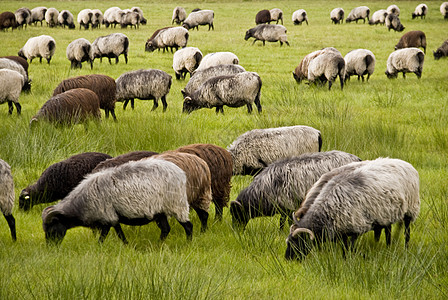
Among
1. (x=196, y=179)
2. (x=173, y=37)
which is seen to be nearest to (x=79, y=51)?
(x=173, y=37)

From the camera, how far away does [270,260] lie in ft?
14.9

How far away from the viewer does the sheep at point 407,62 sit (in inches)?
702

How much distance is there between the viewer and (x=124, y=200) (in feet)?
15.7

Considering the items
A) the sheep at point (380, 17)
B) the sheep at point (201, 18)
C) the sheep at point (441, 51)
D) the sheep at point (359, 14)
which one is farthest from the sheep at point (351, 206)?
the sheep at point (359, 14)

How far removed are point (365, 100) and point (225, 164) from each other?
8.38 metres

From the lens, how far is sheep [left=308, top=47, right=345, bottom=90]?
15.4 metres

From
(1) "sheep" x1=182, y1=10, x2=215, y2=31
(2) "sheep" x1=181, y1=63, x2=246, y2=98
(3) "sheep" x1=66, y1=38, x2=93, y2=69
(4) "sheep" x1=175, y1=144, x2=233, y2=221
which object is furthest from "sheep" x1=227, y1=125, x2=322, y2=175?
(1) "sheep" x1=182, y1=10, x2=215, y2=31

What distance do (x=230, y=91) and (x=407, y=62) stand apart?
9.42m

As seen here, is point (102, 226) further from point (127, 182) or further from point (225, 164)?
point (225, 164)

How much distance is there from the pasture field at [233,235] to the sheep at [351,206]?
0.61 ft

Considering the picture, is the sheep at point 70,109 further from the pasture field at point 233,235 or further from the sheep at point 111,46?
the sheep at point 111,46

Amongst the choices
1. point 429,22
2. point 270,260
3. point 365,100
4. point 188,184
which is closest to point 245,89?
point 365,100

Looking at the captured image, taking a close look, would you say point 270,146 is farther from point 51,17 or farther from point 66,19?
point 51,17

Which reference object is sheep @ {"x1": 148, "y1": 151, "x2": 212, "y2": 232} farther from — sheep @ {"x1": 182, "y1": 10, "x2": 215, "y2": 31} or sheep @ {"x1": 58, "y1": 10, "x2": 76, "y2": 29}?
sheep @ {"x1": 58, "y1": 10, "x2": 76, "y2": 29}
